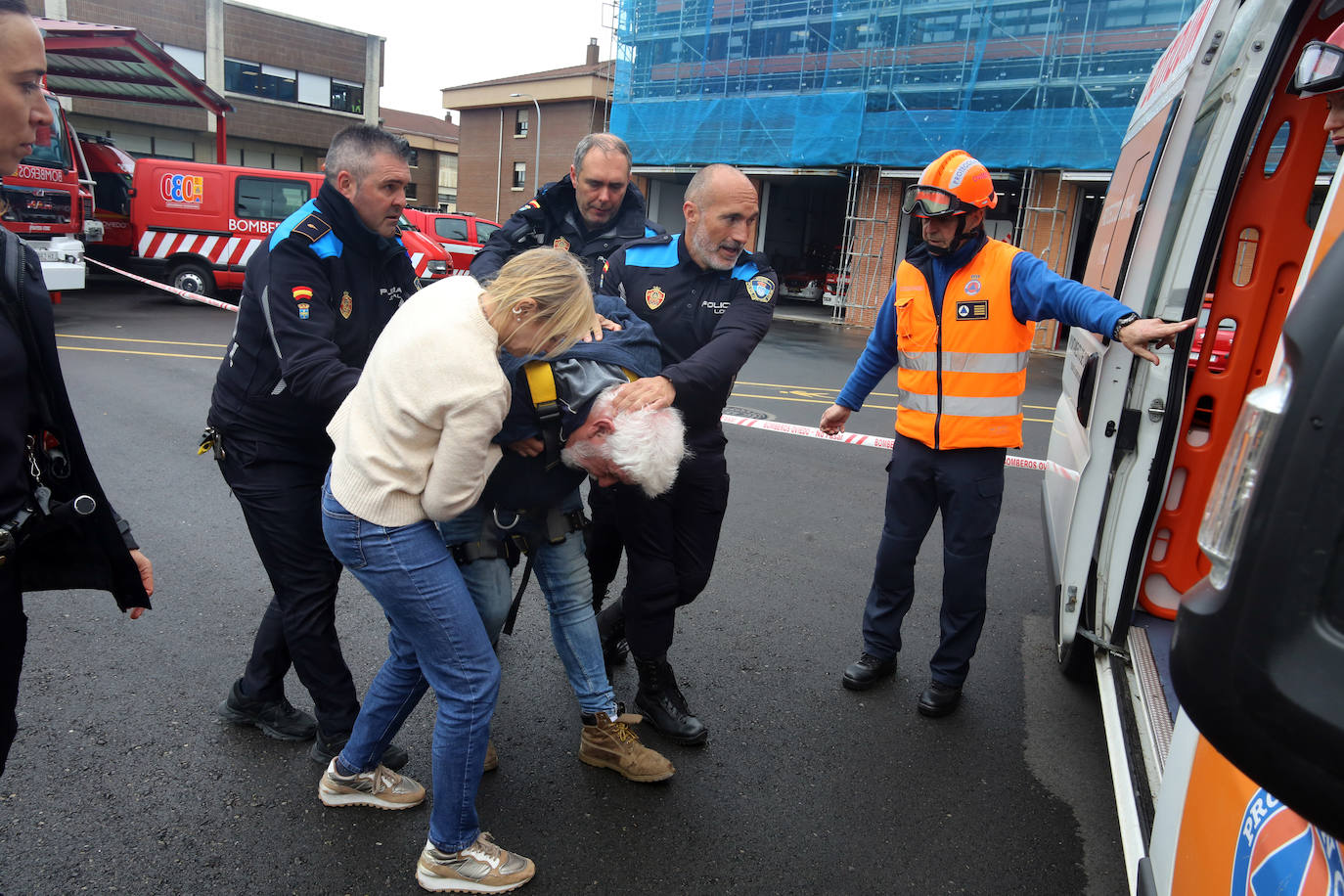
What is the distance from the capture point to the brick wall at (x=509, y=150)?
36.8 metres

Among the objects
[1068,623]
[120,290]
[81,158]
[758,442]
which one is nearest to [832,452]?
[758,442]

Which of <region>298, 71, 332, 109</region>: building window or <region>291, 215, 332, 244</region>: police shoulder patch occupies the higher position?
<region>298, 71, 332, 109</region>: building window

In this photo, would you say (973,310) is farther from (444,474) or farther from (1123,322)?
(444,474)

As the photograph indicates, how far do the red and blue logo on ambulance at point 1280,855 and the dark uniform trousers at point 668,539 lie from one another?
6.44 ft

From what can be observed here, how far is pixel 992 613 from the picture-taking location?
4.27 metres

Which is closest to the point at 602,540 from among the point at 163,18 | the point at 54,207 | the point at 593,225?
the point at 593,225

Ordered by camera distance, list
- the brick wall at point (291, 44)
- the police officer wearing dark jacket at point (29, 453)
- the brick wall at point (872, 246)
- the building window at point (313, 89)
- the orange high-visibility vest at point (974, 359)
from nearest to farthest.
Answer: the police officer wearing dark jacket at point (29, 453)
the orange high-visibility vest at point (974, 359)
the brick wall at point (872, 246)
the brick wall at point (291, 44)
the building window at point (313, 89)

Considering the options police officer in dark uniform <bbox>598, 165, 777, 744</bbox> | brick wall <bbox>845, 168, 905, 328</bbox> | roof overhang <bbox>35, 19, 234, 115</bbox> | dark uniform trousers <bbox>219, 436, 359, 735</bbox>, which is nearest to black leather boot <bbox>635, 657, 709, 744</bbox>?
police officer in dark uniform <bbox>598, 165, 777, 744</bbox>

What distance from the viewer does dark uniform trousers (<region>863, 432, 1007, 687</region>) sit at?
10.7 feet

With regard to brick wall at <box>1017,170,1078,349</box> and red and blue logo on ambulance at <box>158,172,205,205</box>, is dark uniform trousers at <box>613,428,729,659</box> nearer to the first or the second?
red and blue logo on ambulance at <box>158,172,205,205</box>

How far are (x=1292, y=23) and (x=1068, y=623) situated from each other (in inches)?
78.1

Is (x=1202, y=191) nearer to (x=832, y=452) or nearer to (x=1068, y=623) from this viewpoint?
(x=1068, y=623)

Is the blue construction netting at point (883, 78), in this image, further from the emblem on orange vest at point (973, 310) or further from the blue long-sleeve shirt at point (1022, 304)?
the emblem on orange vest at point (973, 310)

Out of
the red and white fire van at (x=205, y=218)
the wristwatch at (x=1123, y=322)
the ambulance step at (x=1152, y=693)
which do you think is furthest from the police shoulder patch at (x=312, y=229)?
the red and white fire van at (x=205, y=218)
